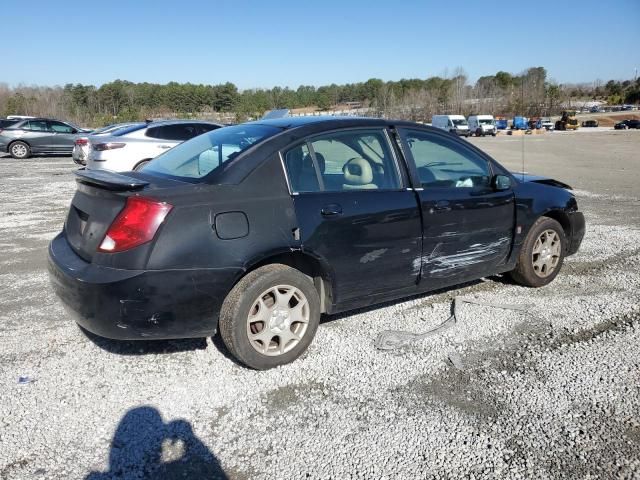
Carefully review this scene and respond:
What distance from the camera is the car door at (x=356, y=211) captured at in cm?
351

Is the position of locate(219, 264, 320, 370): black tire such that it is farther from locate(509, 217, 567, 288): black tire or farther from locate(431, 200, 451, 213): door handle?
locate(509, 217, 567, 288): black tire

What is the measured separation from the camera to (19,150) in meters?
20.9

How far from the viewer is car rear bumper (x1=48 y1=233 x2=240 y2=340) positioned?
9.82 ft

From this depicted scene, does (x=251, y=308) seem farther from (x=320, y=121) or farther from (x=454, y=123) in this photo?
(x=454, y=123)

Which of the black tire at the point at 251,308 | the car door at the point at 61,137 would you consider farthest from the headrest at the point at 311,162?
the car door at the point at 61,137

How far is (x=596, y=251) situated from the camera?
6.39 metres

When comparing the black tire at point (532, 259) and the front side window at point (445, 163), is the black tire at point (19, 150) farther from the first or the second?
the black tire at point (532, 259)

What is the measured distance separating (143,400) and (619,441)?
261cm

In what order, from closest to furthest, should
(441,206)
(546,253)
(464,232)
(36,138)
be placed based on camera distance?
(441,206), (464,232), (546,253), (36,138)

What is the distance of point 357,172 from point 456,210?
2.97 feet

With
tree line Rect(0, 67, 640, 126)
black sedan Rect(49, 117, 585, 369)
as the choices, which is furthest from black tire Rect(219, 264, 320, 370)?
tree line Rect(0, 67, 640, 126)

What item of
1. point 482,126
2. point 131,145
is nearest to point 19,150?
point 131,145

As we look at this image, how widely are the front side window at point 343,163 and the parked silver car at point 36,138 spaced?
786 inches

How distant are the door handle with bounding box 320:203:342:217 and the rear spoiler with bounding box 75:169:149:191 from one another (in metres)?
1.15
